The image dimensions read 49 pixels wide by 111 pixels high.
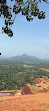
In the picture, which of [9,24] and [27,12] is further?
[9,24]

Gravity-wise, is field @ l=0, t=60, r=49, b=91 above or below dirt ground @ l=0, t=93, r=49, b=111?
below

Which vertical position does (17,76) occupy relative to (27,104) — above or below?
below

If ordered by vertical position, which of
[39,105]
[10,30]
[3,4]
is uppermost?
[3,4]

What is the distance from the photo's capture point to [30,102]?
14438 millimetres

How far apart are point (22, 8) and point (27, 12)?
0.24 meters

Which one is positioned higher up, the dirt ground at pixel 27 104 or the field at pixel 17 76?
the dirt ground at pixel 27 104

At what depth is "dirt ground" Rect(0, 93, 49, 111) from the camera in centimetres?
1273

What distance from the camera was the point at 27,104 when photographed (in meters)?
13.8

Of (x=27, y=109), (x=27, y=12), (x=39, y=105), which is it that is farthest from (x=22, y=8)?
(x=39, y=105)

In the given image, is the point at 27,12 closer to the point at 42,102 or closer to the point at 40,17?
the point at 40,17

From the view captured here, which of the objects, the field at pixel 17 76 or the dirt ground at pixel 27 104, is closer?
the dirt ground at pixel 27 104

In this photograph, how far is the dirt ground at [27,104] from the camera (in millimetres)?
12734

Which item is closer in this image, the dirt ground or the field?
the dirt ground

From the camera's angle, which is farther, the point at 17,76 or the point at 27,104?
the point at 17,76
